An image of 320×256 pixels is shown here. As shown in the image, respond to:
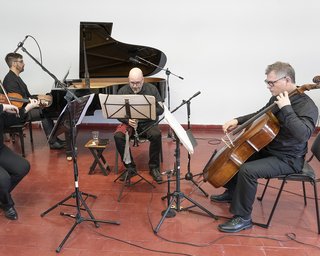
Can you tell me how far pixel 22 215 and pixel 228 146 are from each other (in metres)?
2.21

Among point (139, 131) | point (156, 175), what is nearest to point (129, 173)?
point (156, 175)

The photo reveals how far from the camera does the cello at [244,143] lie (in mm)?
2811

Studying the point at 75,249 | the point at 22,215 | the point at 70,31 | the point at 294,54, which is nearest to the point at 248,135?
the point at 75,249

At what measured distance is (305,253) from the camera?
2.71 meters

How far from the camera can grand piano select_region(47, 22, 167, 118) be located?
490 centimetres

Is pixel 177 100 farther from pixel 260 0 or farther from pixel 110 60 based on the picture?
pixel 260 0

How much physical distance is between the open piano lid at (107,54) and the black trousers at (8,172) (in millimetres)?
2273

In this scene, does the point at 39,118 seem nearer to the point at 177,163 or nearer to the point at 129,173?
the point at 129,173

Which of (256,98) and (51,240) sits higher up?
(256,98)

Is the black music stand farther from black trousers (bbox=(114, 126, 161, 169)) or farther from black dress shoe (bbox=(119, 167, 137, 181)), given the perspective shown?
black trousers (bbox=(114, 126, 161, 169))

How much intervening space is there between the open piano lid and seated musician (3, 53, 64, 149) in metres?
0.92

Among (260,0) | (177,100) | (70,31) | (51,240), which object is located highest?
(260,0)

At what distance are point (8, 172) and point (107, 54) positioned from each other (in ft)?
8.94

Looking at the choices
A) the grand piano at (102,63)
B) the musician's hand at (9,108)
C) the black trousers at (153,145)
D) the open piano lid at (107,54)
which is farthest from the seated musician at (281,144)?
the open piano lid at (107,54)
